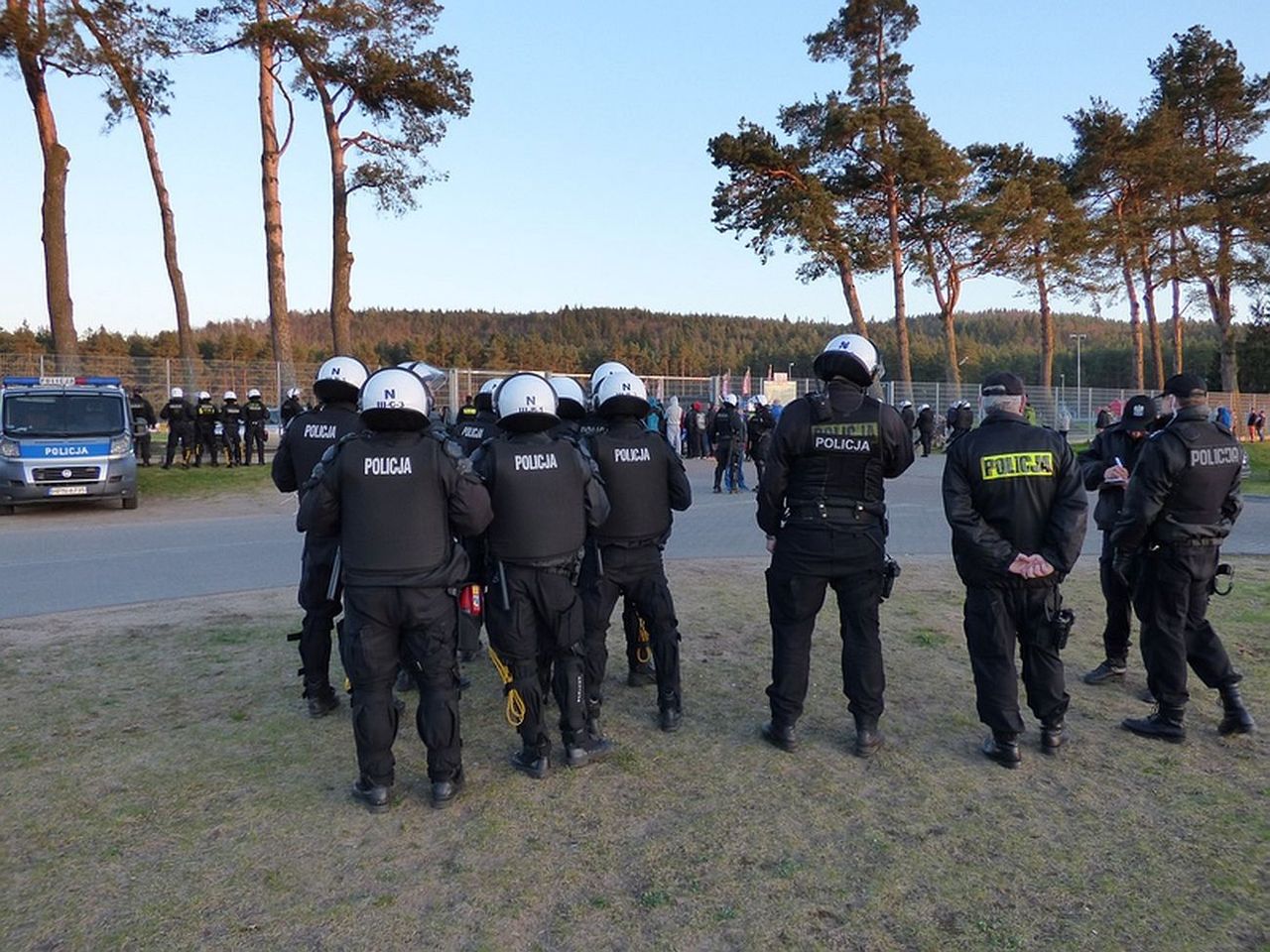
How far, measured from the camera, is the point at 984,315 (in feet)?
497

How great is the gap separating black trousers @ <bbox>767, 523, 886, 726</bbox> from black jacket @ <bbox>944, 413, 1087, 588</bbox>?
1.53 feet

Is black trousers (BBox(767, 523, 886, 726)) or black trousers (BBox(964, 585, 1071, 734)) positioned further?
black trousers (BBox(767, 523, 886, 726))

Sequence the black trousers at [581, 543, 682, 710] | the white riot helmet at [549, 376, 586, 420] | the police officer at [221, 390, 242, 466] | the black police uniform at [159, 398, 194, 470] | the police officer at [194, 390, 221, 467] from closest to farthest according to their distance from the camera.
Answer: the black trousers at [581, 543, 682, 710] → the white riot helmet at [549, 376, 586, 420] → the black police uniform at [159, 398, 194, 470] → the police officer at [194, 390, 221, 467] → the police officer at [221, 390, 242, 466]

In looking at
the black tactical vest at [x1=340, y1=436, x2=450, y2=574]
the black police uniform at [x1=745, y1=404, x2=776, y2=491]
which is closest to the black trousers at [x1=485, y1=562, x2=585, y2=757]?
the black tactical vest at [x1=340, y1=436, x2=450, y2=574]

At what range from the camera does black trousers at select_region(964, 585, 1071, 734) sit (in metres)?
4.78

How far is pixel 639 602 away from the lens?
18.0ft

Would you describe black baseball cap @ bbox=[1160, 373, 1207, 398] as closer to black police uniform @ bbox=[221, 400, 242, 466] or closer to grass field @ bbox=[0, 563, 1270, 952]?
grass field @ bbox=[0, 563, 1270, 952]

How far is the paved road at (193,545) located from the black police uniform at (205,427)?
4817 mm

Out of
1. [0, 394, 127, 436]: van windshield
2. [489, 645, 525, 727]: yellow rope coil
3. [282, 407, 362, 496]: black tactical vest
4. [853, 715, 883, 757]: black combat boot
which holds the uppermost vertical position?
[0, 394, 127, 436]: van windshield

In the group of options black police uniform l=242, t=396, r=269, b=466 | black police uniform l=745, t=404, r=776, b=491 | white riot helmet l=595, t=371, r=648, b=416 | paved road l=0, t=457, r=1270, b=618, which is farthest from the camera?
black police uniform l=242, t=396, r=269, b=466

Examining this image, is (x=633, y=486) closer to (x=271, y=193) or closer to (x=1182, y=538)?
(x=1182, y=538)

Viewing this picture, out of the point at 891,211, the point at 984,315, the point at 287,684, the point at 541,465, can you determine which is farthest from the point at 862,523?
the point at 984,315

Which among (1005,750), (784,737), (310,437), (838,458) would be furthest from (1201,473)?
(310,437)

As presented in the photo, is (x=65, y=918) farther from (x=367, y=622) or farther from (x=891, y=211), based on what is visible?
(x=891, y=211)
